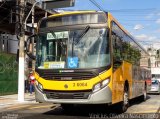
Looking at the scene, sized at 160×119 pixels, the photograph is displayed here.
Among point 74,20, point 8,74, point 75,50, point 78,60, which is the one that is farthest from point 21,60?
point 78,60

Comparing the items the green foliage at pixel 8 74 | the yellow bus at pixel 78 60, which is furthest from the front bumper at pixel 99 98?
the green foliage at pixel 8 74

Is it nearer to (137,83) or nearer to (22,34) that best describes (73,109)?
(137,83)

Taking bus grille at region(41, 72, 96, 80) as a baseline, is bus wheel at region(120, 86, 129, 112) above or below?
below

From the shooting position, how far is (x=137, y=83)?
17.9 meters

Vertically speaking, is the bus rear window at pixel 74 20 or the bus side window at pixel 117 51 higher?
the bus rear window at pixel 74 20

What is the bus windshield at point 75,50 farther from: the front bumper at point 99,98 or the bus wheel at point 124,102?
the bus wheel at point 124,102

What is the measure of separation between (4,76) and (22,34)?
25.2 ft

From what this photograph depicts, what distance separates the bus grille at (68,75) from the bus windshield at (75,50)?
0.75ft

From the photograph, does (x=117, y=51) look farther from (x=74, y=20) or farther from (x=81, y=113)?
(x=81, y=113)

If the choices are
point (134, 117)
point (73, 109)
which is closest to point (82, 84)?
point (134, 117)

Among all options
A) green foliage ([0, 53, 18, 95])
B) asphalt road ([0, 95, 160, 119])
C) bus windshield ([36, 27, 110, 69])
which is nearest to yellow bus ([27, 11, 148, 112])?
bus windshield ([36, 27, 110, 69])

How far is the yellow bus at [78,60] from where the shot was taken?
470 inches

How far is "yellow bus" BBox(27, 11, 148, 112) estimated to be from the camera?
39.2 ft

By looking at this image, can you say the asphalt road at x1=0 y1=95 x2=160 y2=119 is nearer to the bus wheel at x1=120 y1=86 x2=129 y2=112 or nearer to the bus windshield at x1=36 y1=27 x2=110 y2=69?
the bus wheel at x1=120 y1=86 x2=129 y2=112
